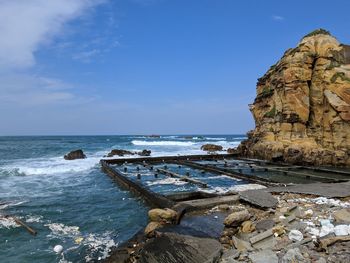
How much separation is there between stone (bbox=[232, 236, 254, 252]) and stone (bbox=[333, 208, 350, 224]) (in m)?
2.46

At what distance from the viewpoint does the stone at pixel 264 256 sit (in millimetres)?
6121

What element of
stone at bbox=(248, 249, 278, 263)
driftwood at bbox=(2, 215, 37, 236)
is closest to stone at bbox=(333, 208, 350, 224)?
stone at bbox=(248, 249, 278, 263)

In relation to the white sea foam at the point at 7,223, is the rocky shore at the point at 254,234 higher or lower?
higher

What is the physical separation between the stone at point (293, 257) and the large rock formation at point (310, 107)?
25314 millimetres

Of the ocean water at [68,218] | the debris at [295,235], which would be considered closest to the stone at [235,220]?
the debris at [295,235]

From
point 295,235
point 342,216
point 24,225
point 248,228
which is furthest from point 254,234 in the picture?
point 24,225

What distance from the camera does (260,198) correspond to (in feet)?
35.1

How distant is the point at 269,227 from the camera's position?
7.96m

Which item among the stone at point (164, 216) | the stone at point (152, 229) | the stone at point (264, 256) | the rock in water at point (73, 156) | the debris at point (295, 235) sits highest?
the debris at point (295, 235)

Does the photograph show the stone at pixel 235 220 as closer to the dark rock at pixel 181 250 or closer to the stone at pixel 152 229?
the dark rock at pixel 181 250

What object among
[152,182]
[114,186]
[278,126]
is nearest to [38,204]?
[114,186]

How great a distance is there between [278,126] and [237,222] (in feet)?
89.8

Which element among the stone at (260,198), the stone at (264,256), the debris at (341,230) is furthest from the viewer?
the stone at (260,198)

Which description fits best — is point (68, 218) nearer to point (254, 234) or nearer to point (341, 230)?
point (254, 234)
